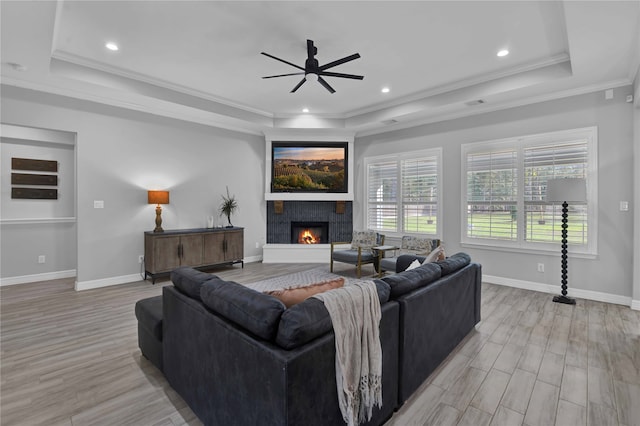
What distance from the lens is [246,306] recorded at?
1.52 meters

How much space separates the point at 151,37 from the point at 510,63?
14.8ft

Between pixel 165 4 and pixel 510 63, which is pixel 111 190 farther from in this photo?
pixel 510 63

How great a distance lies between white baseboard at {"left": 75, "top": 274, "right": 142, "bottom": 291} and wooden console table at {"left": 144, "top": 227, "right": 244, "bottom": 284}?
190mm

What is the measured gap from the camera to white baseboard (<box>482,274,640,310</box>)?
156 inches

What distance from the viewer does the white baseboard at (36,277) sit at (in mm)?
4793

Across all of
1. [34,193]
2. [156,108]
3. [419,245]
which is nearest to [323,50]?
[156,108]

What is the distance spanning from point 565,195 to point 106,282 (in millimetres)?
6724

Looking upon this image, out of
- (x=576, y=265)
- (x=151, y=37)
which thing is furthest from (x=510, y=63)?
(x=151, y=37)

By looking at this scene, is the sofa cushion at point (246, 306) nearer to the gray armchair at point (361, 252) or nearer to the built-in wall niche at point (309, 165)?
the gray armchair at point (361, 252)

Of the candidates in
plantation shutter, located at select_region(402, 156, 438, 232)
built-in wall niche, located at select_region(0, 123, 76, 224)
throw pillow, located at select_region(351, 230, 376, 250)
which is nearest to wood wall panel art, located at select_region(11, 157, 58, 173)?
built-in wall niche, located at select_region(0, 123, 76, 224)

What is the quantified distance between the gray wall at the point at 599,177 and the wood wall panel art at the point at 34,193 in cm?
678

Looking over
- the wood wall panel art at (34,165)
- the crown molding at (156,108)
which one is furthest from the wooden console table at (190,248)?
the crown molding at (156,108)

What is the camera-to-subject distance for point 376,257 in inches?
222

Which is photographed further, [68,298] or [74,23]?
[68,298]
